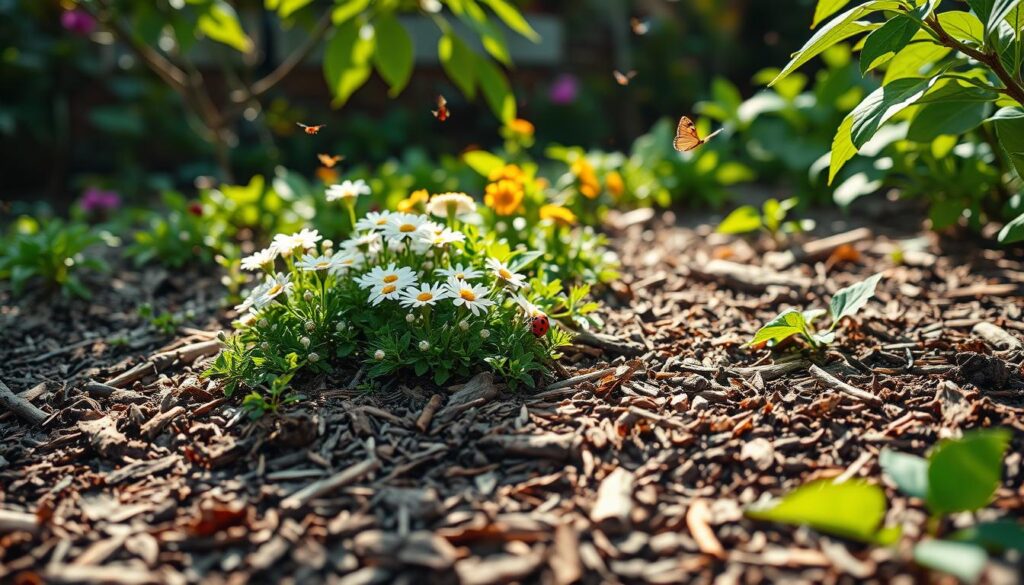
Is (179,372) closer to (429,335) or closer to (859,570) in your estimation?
(429,335)

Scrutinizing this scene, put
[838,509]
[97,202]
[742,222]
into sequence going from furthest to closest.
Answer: [97,202]
[742,222]
[838,509]

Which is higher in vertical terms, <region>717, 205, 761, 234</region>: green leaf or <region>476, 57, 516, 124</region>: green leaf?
<region>476, 57, 516, 124</region>: green leaf

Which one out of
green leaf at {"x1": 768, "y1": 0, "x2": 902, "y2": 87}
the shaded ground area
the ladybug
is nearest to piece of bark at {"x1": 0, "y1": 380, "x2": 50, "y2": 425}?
the shaded ground area

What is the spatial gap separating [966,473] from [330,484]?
3.62ft

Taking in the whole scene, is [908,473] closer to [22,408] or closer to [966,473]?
[966,473]

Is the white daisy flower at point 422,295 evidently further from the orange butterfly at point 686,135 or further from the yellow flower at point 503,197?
the yellow flower at point 503,197

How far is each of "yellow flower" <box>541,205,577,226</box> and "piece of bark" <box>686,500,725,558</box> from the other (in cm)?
145

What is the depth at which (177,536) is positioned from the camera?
1437 mm

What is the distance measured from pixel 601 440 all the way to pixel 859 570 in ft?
1.94

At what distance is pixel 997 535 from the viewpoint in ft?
3.84

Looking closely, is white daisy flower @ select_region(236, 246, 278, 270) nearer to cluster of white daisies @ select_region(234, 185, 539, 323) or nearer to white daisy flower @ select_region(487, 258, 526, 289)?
cluster of white daisies @ select_region(234, 185, 539, 323)

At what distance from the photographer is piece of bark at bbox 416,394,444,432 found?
1.78 meters

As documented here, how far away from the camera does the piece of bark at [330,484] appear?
151cm

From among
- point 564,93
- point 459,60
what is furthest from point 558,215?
point 564,93
